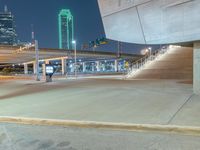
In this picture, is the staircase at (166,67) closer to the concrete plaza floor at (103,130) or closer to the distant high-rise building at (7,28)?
the concrete plaza floor at (103,130)

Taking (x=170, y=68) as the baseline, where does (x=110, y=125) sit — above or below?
below

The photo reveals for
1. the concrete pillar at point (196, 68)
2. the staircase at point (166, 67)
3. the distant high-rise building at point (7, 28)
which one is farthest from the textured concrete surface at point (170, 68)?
the distant high-rise building at point (7, 28)

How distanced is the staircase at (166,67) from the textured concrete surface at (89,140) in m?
19.2

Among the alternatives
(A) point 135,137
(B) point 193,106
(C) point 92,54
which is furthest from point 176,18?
(C) point 92,54

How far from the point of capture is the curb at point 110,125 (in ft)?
20.8

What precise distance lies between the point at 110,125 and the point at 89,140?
128 cm

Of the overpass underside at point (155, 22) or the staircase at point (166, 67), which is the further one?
the staircase at point (166, 67)

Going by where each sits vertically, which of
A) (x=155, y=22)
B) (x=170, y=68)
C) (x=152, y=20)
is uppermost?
(x=152, y=20)

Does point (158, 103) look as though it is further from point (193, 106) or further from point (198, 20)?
point (198, 20)

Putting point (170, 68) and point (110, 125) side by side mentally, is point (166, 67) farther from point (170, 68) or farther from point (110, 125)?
point (110, 125)

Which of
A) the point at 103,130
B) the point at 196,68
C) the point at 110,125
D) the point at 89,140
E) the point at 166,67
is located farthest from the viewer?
the point at 166,67

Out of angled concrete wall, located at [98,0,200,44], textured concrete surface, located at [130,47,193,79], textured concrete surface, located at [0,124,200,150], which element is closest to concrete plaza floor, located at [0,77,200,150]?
textured concrete surface, located at [0,124,200,150]

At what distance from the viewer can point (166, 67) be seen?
27469 millimetres

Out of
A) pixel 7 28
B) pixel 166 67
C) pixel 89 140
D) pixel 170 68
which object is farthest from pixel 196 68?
pixel 7 28
